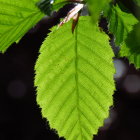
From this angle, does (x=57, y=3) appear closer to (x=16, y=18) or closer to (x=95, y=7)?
(x=16, y=18)

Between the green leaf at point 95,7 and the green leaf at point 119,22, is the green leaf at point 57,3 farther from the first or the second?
the green leaf at point 95,7

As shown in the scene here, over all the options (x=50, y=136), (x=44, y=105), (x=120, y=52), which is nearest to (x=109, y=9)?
(x=120, y=52)

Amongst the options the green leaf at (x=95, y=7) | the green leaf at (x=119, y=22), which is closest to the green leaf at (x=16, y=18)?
the green leaf at (x=119, y=22)

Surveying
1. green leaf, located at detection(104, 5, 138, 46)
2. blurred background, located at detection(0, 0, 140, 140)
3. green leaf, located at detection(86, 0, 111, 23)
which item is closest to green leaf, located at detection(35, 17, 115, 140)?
green leaf, located at detection(104, 5, 138, 46)

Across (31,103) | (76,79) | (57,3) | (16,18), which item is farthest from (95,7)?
(31,103)

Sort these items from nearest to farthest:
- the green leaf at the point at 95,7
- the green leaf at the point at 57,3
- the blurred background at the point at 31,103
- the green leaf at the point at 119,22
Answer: the green leaf at the point at 95,7
the green leaf at the point at 57,3
the green leaf at the point at 119,22
the blurred background at the point at 31,103

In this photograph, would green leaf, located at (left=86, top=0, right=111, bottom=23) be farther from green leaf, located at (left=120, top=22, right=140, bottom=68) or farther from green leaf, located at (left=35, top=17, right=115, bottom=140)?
green leaf, located at (left=35, top=17, right=115, bottom=140)

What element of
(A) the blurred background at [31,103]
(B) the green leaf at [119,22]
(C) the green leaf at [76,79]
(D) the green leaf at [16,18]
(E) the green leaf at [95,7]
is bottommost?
(A) the blurred background at [31,103]
